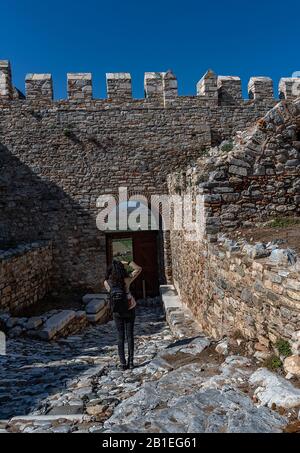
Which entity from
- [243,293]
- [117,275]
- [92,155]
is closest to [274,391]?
[243,293]

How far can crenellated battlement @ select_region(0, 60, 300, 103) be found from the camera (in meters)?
10.4

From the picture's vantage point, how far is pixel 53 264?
11016 mm

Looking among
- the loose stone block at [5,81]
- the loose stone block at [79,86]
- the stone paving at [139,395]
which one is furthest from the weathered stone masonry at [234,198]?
the loose stone block at [5,81]

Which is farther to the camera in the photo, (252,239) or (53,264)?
(53,264)

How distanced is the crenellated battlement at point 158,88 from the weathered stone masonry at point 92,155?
33 millimetres

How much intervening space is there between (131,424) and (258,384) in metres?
1.07

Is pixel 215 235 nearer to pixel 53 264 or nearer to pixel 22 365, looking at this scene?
pixel 22 365

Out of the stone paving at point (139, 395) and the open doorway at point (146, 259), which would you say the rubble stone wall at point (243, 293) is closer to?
the stone paving at point (139, 395)

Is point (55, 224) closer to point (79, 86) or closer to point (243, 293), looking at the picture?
point (79, 86)

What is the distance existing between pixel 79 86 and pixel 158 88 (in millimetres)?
2272

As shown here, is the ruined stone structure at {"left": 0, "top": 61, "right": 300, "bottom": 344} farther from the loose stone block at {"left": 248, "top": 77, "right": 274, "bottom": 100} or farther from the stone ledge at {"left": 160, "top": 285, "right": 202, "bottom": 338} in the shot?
A: the stone ledge at {"left": 160, "top": 285, "right": 202, "bottom": 338}

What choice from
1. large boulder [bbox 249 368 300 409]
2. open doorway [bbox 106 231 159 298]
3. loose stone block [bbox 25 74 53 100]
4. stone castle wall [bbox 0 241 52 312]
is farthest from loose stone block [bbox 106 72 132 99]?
large boulder [bbox 249 368 300 409]

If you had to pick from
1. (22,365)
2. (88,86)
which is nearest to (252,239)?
(22,365)

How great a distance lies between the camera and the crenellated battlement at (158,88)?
10.4m
